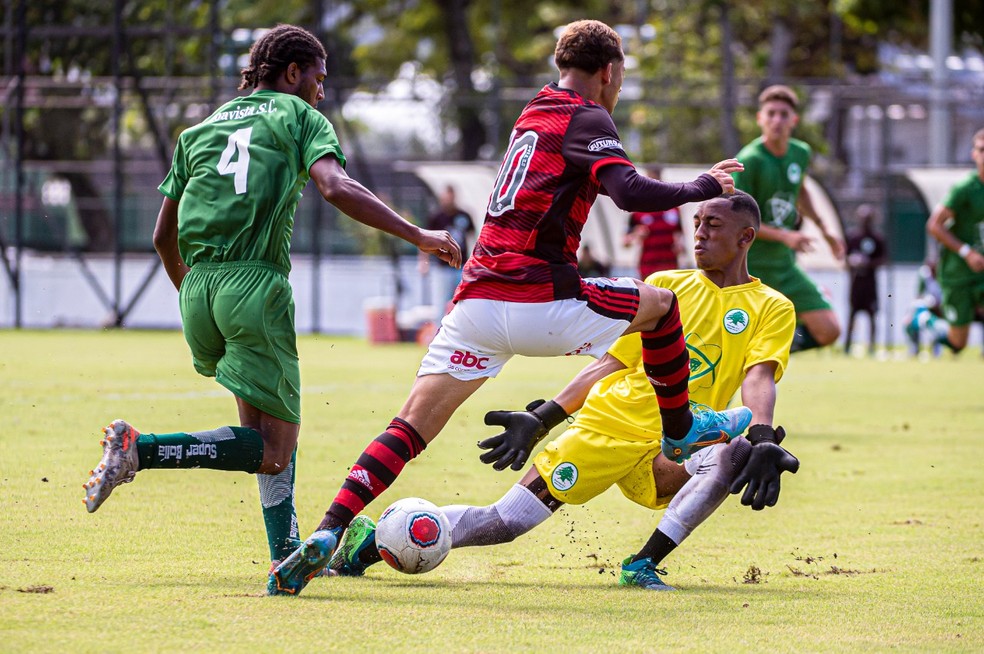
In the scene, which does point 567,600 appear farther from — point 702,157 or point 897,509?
point 702,157

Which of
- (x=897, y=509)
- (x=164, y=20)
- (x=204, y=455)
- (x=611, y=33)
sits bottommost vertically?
(x=897, y=509)

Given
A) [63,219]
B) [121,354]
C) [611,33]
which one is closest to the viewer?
[611,33]

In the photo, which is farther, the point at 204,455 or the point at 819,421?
the point at 819,421

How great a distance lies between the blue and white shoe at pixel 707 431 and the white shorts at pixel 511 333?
0.44 m

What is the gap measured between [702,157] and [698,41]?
8327 mm

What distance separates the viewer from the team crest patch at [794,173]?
1009 cm

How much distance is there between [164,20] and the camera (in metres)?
26.7

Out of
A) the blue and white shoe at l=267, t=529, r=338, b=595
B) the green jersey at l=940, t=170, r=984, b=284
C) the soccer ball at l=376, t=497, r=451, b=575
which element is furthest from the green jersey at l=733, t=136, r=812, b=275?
the blue and white shoe at l=267, t=529, r=338, b=595

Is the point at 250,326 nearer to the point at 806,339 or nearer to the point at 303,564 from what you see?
the point at 303,564

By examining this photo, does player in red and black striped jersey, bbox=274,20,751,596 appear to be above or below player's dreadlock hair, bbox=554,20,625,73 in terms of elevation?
below

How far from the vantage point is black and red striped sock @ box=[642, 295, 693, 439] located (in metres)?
5.23

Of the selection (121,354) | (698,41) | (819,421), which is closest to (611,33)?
(819,421)

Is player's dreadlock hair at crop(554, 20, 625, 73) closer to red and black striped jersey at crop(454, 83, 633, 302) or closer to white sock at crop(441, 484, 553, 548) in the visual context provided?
red and black striped jersey at crop(454, 83, 633, 302)

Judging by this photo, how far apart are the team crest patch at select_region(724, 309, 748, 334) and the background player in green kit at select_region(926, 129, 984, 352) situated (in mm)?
6696
